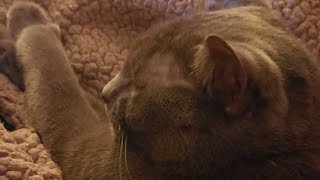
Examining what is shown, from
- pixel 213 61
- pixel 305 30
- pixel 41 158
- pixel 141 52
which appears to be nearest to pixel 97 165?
pixel 41 158

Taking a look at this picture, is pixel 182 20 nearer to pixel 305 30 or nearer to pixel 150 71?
pixel 150 71

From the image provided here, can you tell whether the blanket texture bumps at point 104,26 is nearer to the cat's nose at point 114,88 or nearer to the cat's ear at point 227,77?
the cat's nose at point 114,88

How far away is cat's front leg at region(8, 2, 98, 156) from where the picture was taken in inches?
45.6

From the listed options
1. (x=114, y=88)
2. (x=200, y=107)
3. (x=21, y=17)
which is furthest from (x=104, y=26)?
(x=200, y=107)

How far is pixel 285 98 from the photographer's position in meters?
0.81

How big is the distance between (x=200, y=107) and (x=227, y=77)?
83mm

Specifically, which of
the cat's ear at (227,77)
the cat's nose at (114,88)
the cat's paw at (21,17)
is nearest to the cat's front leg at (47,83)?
the cat's paw at (21,17)

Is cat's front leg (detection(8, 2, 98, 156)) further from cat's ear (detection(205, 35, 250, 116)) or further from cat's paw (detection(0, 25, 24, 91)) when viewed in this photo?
cat's ear (detection(205, 35, 250, 116))

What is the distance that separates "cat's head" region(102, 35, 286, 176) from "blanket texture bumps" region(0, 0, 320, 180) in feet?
1.18

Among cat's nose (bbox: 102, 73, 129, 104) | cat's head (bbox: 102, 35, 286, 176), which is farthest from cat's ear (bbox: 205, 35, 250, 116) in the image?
cat's nose (bbox: 102, 73, 129, 104)

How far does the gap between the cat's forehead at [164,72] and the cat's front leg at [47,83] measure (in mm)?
339

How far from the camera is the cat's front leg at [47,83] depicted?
116cm

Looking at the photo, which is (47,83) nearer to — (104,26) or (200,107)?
(104,26)

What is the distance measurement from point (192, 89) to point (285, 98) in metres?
0.14
